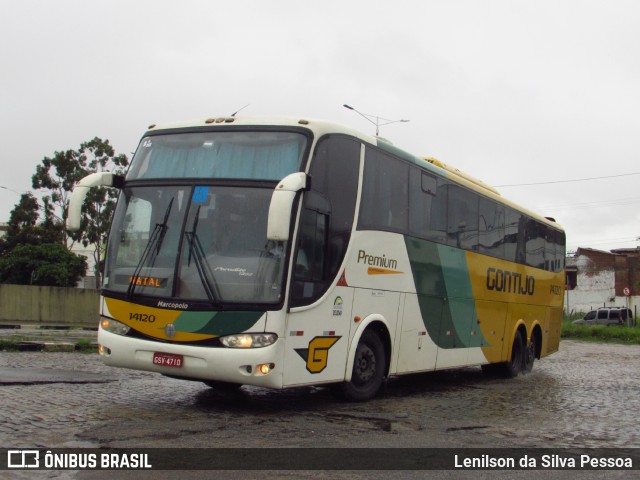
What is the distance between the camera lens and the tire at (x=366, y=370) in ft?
32.8

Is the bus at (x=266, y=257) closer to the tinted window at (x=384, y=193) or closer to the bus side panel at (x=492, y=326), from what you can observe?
the tinted window at (x=384, y=193)

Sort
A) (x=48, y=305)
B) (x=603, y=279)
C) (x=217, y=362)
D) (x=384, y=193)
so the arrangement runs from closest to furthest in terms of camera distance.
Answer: (x=217, y=362) < (x=384, y=193) < (x=48, y=305) < (x=603, y=279)

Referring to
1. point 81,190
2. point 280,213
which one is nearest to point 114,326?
point 81,190

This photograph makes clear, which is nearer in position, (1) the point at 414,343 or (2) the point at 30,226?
(1) the point at 414,343

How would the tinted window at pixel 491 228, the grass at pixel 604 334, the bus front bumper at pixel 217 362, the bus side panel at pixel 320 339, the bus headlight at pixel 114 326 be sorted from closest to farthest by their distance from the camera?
1. the bus front bumper at pixel 217 362
2. the bus side panel at pixel 320 339
3. the bus headlight at pixel 114 326
4. the tinted window at pixel 491 228
5. the grass at pixel 604 334

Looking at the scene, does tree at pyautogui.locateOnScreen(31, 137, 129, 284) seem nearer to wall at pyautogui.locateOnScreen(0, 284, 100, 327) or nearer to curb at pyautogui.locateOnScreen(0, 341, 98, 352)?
wall at pyautogui.locateOnScreen(0, 284, 100, 327)

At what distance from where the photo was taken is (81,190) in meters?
9.41

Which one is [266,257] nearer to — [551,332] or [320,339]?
[320,339]

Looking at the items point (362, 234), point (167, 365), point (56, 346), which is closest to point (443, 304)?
point (362, 234)

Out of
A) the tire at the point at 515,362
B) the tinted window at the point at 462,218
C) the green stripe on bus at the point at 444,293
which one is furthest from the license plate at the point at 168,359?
the tire at the point at 515,362

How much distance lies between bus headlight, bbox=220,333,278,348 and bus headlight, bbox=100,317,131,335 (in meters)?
1.35

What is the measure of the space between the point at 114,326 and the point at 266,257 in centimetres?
209

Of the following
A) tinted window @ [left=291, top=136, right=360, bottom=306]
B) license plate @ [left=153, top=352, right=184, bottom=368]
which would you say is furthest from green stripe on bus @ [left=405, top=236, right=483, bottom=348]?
license plate @ [left=153, top=352, right=184, bottom=368]

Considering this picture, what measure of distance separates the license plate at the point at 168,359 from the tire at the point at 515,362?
30.0 feet
